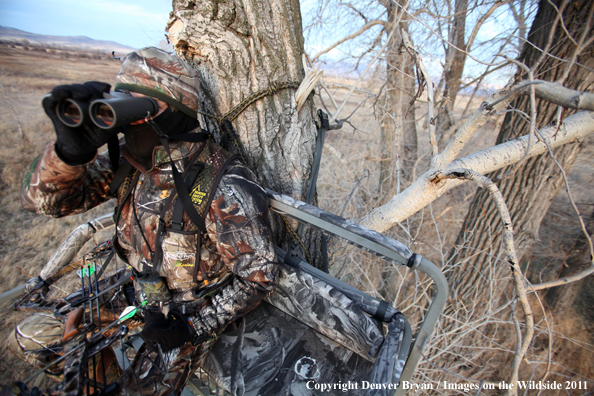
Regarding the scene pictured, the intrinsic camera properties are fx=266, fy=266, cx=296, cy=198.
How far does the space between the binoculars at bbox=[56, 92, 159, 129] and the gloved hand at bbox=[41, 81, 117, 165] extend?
0.03 meters

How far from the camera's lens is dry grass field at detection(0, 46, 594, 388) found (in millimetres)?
3678

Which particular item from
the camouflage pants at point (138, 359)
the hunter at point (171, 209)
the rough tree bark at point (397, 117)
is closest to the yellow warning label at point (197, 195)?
the hunter at point (171, 209)

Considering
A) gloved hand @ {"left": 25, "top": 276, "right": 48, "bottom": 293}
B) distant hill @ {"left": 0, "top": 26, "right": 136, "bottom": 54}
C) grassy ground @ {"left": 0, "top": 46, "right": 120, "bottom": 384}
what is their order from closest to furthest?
gloved hand @ {"left": 25, "top": 276, "right": 48, "bottom": 293} → grassy ground @ {"left": 0, "top": 46, "right": 120, "bottom": 384} → distant hill @ {"left": 0, "top": 26, "right": 136, "bottom": 54}

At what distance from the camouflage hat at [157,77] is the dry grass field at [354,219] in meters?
1.38

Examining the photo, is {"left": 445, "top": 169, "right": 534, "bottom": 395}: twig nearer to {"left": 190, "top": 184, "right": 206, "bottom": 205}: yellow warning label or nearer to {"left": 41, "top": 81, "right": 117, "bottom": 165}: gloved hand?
{"left": 190, "top": 184, "right": 206, "bottom": 205}: yellow warning label

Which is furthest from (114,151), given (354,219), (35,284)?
(354,219)

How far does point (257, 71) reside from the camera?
157 centimetres

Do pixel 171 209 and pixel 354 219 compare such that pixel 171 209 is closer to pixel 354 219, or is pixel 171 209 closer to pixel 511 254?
pixel 511 254

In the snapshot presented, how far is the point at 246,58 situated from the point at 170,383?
188 centimetres

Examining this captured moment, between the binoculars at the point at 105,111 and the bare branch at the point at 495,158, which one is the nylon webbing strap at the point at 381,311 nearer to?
the bare branch at the point at 495,158

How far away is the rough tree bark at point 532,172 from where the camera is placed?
2.33 m

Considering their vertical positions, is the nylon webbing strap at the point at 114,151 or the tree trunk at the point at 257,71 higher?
the tree trunk at the point at 257,71

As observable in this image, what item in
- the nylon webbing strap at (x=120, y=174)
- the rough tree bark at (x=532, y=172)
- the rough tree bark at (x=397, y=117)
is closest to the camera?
the nylon webbing strap at (x=120, y=174)

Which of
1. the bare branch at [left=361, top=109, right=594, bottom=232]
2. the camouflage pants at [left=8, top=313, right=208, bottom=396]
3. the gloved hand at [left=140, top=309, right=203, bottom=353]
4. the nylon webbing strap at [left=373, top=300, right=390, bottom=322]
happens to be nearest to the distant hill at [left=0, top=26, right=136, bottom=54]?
the camouflage pants at [left=8, top=313, right=208, bottom=396]
